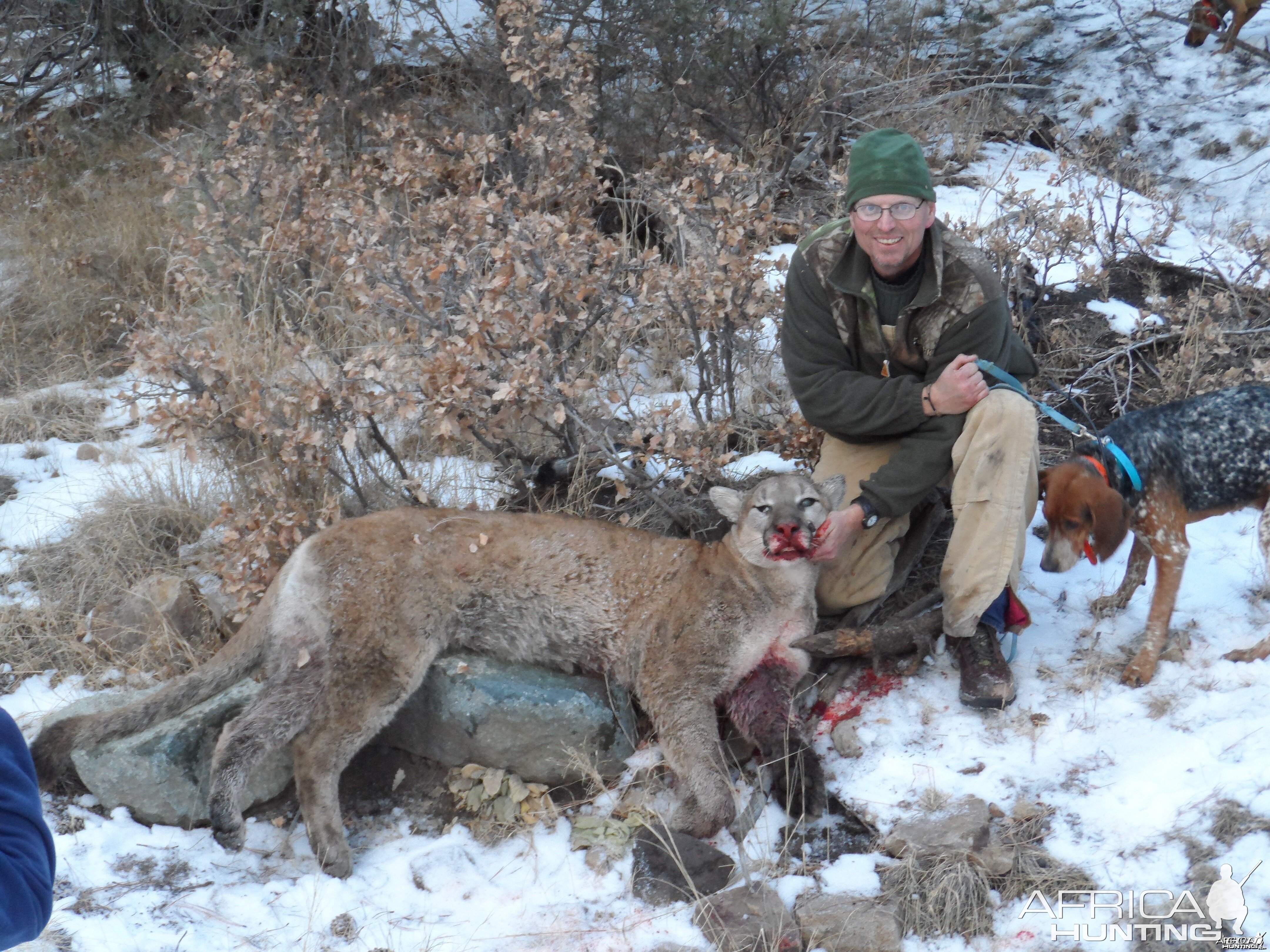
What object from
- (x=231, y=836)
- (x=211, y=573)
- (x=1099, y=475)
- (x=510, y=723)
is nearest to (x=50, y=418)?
(x=211, y=573)

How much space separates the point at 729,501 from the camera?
471cm

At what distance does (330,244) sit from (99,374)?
7.59 ft

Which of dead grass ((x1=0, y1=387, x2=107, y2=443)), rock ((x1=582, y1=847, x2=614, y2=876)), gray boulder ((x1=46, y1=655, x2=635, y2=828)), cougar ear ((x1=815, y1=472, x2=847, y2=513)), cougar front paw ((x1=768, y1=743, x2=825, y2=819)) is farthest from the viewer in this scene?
dead grass ((x1=0, y1=387, x2=107, y2=443))

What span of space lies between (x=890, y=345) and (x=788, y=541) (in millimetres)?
1084

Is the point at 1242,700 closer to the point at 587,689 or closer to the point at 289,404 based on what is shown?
the point at 587,689

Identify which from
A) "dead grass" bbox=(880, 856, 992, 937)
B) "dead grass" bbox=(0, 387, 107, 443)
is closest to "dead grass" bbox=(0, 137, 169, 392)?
"dead grass" bbox=(0, 387, 107, 443)

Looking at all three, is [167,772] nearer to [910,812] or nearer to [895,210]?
[910,812]

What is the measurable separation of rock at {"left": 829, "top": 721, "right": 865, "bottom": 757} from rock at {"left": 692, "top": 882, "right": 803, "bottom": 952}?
76 centimetres

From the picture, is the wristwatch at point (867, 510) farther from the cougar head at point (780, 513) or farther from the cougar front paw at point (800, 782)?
the cougar front paw at point (800, 782)

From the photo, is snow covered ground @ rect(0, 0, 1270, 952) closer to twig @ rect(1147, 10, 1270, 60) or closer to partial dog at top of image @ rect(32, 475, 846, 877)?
partial dog at top of image @ rect(32, 475, 846, 877)

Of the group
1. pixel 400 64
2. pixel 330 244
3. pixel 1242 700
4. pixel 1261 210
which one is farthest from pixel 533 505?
pixel 1261 210

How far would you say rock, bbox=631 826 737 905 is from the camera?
3799mm

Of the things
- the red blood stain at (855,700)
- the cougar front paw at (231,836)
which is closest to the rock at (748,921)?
the red blood stain at (855,700)

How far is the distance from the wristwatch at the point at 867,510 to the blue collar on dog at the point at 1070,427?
768mm
